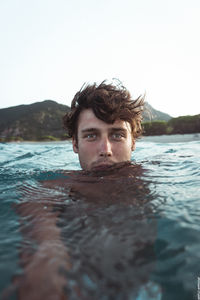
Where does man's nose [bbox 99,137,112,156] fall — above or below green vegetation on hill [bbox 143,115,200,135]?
below

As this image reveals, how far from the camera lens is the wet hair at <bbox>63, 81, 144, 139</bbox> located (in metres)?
2.43

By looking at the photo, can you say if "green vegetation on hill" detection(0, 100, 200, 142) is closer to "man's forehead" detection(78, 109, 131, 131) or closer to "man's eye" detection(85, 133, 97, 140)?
"man's forehead" detection(78, 109, 131, 131)

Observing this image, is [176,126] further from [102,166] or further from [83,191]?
[83,191]

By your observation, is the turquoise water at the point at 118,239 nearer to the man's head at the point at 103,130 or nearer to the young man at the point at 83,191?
the young man at the point at 83,191

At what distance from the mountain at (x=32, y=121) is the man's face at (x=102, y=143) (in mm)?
27676

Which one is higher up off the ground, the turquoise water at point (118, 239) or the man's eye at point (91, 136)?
the man's eye at point (91, 136)

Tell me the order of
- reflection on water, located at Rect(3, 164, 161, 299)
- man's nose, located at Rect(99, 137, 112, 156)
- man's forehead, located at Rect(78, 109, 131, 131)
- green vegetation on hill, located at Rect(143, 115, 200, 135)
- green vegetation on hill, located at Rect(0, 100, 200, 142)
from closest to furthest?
1. reflection on water, located at Rect(3, 164, 161, 299)
2. man's nose, located at Rect(99, 137, 112, 156)
3. man's forehead, located at Rect(78, 109, 131, 131)
4. green vegetation on hill, located at Rect(143, 115, 200, 135)
5. green vegetation on hill, located at Rect(0, 100, 200, 142)

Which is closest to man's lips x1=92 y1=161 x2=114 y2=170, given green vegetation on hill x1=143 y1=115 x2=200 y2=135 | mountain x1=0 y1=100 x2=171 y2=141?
green vegetation on hill x1=143 y1=115 x2=200 y2=135

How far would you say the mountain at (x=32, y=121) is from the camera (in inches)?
1232

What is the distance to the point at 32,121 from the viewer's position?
34.8m

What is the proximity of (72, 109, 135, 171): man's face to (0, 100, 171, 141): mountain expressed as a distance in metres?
27.7

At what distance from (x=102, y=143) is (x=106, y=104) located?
0.53m

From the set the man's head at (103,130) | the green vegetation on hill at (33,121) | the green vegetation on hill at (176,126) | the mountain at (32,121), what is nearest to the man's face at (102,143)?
the man's head at (103,130)

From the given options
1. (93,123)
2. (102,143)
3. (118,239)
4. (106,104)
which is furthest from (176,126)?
(118,239)
